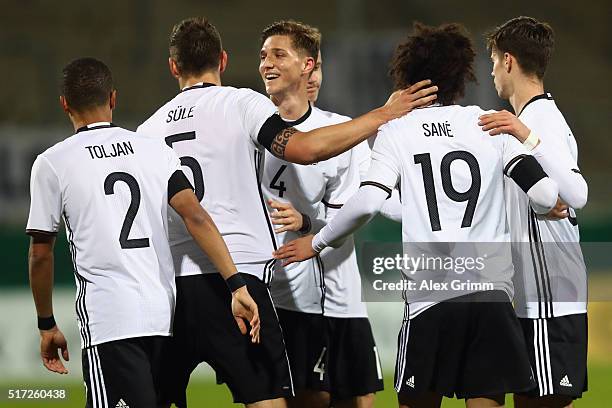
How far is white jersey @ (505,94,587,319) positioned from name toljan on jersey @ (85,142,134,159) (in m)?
1.93

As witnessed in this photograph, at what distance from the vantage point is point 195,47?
5.27m

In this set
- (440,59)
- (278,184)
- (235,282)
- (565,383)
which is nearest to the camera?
(235,282)

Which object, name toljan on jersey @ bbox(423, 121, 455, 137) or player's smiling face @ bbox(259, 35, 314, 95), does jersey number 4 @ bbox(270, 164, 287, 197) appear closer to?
player's smiling face @ bbox(259, 35, 314, 95)

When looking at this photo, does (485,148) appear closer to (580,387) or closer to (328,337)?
(580,387)

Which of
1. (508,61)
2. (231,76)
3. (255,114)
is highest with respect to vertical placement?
(231,76)

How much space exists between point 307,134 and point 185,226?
0.76 metres

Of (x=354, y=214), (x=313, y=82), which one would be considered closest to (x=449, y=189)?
(x=354, y=214)

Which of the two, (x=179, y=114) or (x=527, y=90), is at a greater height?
(x=527, y=90)

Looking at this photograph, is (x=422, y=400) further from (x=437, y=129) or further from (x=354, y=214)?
(x=437, y=129)

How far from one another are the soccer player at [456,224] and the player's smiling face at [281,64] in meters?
1.29

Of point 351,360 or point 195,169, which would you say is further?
point 351,360

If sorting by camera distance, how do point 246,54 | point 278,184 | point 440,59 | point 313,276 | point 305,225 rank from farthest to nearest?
point 246,54 < point 313,276 < point 278,184 < point 305,225 < point 440,59

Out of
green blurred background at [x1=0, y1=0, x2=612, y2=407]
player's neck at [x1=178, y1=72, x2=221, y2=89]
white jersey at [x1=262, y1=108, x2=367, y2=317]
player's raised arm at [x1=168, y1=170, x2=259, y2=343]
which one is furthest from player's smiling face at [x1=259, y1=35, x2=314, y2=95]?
green blurred background at [x1=0, y1=0, x2=612, y2=407]

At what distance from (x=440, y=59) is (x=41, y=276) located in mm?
2125
